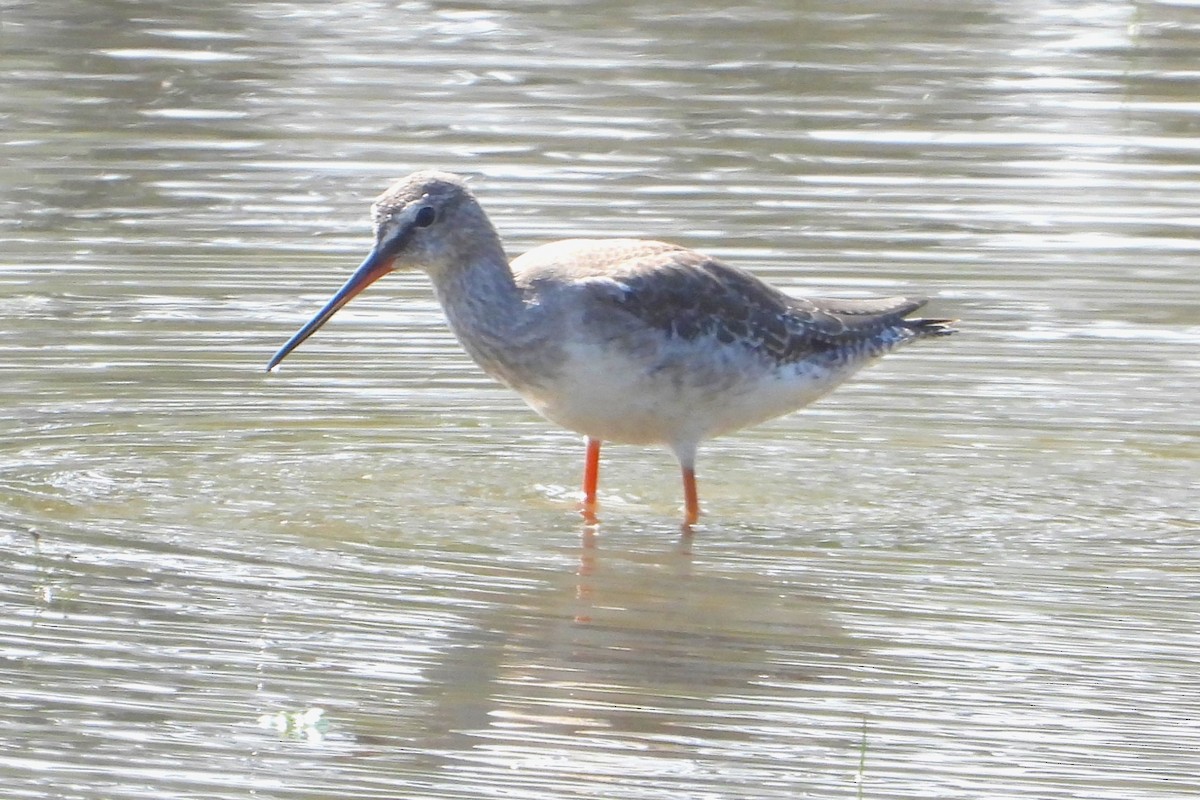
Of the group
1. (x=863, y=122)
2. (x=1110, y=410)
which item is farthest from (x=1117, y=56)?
(x=1110, y=410)

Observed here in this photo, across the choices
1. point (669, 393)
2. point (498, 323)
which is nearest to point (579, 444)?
point (669, 393)

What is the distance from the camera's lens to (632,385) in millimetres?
9305

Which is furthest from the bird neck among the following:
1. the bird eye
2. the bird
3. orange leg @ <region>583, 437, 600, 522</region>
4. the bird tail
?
the bird tail

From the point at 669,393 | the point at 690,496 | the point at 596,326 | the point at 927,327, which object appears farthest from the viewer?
the point at 927,327

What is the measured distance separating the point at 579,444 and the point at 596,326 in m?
1.63

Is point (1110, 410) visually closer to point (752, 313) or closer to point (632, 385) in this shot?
point (752, 313)

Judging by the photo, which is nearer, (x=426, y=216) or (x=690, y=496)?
(x=426, y=216)

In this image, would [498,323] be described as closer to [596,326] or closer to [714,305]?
[596,326]

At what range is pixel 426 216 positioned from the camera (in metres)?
9.30

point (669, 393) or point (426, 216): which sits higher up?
point (426, 216)

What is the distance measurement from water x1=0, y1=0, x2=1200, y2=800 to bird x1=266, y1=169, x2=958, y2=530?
16.6 inches

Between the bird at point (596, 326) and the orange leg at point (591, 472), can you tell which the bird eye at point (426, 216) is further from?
the orange leg at point (591, 472)

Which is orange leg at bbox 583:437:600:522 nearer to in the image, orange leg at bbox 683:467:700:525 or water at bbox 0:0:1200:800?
water at bbox 0:0:1200:800

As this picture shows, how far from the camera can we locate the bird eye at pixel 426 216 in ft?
30.5
